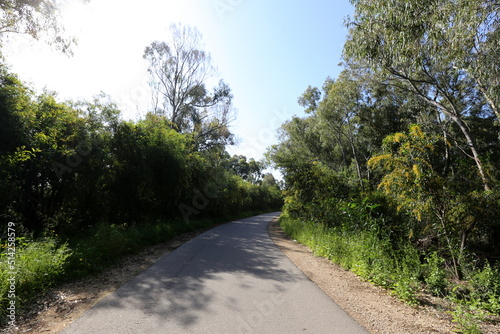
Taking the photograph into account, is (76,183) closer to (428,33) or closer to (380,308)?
(380,308)

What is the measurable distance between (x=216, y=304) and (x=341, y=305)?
7.18ft

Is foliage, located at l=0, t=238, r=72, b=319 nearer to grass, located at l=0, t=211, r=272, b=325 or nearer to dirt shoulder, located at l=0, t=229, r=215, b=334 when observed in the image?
grass, located at l=0, t=211, r=272, b=325

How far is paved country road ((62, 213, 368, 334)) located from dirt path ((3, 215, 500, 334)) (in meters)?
0.26

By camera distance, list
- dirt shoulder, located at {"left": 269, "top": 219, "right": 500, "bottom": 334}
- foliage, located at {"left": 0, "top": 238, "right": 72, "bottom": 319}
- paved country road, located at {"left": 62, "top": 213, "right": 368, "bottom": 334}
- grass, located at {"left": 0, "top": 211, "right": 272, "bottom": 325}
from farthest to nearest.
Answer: grass, located at {"left": 0, "top": 211, "right": 272, "bottom": 325} < foliage, located at {"left": 0, "top": 238, "right": 72, "bottom": 319} < dirt shoulder, located at {"left": 269, "top": 219, "right": 500, "bottom": 334} < paved country road, located at {"left": 62, "top": 213, "right": 368, "bottom": 334}

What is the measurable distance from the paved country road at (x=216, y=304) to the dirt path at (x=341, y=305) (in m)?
0.26

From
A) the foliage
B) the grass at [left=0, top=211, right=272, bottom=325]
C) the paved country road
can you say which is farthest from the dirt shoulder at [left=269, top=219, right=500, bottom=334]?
the foliage

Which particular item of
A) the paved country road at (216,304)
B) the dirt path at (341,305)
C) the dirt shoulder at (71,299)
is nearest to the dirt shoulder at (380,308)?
the dirt path at (341,305)

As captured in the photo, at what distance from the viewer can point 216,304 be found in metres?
4.28

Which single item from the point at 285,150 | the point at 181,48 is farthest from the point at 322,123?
the point at 181,48

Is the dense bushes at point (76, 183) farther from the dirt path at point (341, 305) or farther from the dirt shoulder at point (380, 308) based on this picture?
the dirt shoulder at point (380, 308)

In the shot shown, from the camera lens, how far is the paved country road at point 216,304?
11.6ft

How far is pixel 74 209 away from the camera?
30.5 ft

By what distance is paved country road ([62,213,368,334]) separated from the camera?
3.53 m

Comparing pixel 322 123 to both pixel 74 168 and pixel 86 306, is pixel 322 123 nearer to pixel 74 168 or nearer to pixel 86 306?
pixel 74 168
